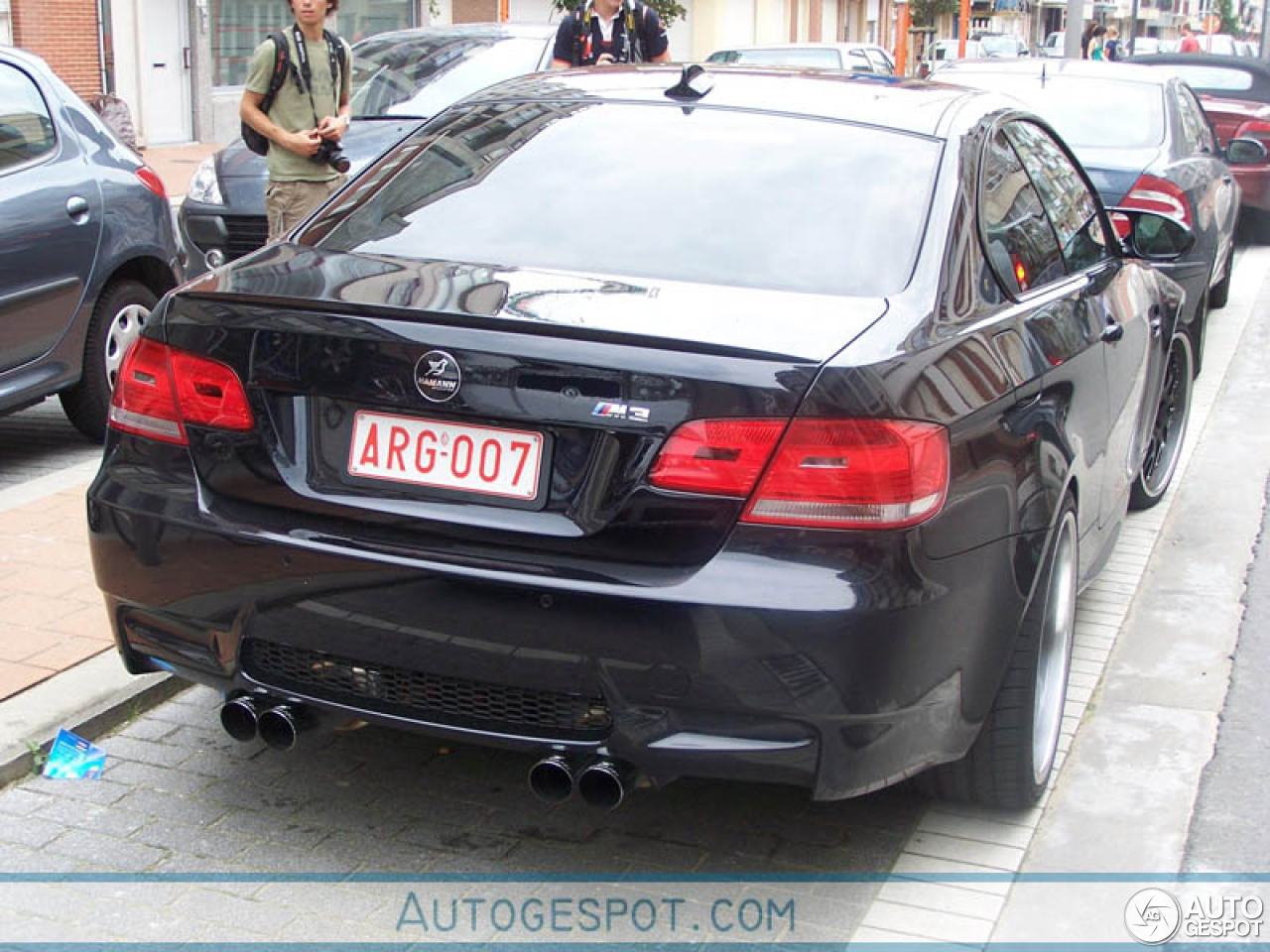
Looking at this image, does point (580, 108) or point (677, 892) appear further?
point (580, 108)

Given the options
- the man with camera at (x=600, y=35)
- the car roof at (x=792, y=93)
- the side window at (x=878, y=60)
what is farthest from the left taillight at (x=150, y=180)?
the side window at (x=878, y=60)

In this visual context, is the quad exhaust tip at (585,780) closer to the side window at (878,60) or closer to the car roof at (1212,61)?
the car roof at (1212,61)

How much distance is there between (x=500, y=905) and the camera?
3527 millimetres

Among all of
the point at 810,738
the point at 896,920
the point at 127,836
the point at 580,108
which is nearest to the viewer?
the point at 810,738

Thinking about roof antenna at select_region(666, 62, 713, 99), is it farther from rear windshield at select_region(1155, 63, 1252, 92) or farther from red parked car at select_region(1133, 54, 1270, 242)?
rear windshield at select_region(1155, 63, 1252, 92)

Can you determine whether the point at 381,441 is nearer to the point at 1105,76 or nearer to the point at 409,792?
the point at 409,792

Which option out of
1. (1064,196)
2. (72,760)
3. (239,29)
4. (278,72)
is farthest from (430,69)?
(239,29)

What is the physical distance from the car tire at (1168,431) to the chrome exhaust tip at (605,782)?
12.4ft

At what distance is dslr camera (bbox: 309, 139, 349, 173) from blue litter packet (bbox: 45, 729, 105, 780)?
14.0ft

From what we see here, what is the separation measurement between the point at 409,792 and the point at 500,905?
60 cm

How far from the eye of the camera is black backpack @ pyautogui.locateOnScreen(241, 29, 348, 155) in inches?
312

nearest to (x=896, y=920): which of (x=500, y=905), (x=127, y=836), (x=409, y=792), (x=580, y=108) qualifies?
(x=500, y=905)

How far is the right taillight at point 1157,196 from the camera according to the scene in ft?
30.1

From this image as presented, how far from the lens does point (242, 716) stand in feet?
11.9
